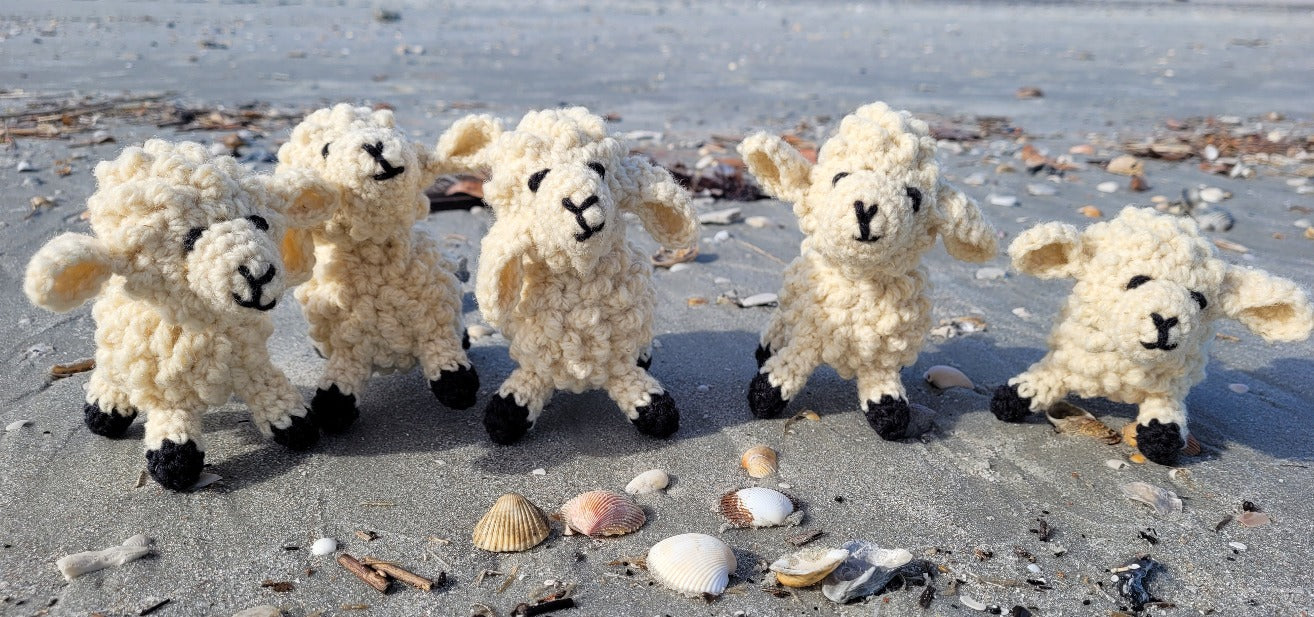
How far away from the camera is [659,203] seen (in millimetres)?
3271

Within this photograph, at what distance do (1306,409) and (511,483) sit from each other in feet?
11.5

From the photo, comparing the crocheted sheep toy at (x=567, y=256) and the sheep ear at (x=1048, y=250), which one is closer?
the crocheted sheep toy at (x=567, y=256)

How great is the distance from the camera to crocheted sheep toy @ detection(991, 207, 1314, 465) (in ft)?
10.3

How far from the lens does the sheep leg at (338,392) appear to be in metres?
3.43

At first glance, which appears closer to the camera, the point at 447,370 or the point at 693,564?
the point at 693,564

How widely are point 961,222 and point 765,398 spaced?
1.04m

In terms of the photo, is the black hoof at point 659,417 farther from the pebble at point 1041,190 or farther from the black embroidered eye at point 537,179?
the pebble at point 1041,190

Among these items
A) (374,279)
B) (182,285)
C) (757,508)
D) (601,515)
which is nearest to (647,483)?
(601,515)

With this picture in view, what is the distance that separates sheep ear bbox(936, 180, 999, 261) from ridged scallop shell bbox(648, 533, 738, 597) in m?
1.46

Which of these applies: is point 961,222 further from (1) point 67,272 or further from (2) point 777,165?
(1) point 67,272

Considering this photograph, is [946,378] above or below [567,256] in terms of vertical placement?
below

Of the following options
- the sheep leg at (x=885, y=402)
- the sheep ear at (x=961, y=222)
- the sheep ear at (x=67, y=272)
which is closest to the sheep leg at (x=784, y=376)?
the sheep leg at (x=885, y=402)

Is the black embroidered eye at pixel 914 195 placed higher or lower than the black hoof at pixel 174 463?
higher

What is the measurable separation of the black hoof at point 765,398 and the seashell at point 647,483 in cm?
61
